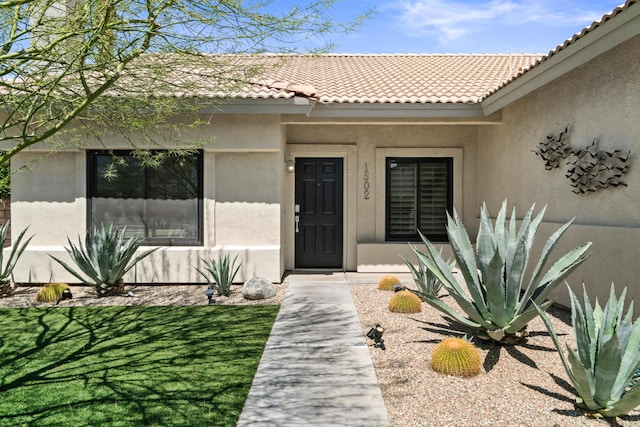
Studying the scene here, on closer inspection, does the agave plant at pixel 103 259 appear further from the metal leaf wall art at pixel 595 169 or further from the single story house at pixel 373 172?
the metal leaf wall art at pixel 595 169

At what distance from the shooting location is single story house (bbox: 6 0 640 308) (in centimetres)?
643

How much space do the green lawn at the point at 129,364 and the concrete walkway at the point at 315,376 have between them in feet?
0.60

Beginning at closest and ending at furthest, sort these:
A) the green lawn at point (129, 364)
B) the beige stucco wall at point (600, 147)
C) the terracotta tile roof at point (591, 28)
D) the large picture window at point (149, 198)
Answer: the green lawn at point (129, 364)
the terracotta tile roof at point (591, 28)
the beige stucco wall at point (600, 147)
the large picture window at point (149, 198)

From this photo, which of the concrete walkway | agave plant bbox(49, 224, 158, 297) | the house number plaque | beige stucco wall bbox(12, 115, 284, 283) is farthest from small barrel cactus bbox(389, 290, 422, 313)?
agave plant bbox(49, 224, 158, 297)

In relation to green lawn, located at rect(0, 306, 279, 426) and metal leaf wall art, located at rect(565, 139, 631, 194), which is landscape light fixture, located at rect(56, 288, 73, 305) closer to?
green lawn, located at rect(0, 306, 279, 426)

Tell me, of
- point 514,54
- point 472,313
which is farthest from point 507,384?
point 514,54

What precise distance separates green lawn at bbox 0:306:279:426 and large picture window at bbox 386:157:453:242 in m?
4.85

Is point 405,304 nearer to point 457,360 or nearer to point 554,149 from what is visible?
point 457,360

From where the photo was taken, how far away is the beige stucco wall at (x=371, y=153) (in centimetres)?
1087

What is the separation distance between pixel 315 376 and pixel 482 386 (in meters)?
1.56

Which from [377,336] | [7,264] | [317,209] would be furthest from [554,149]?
[7,264]

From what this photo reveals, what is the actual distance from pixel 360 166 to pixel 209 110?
3.83 meters

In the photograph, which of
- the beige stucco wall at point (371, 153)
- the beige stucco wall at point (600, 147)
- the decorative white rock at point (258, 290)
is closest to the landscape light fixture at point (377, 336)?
the decorative white rock at point (258, 290)

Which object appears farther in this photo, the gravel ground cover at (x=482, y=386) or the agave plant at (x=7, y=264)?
the agave plant at (x=7, y=264)
